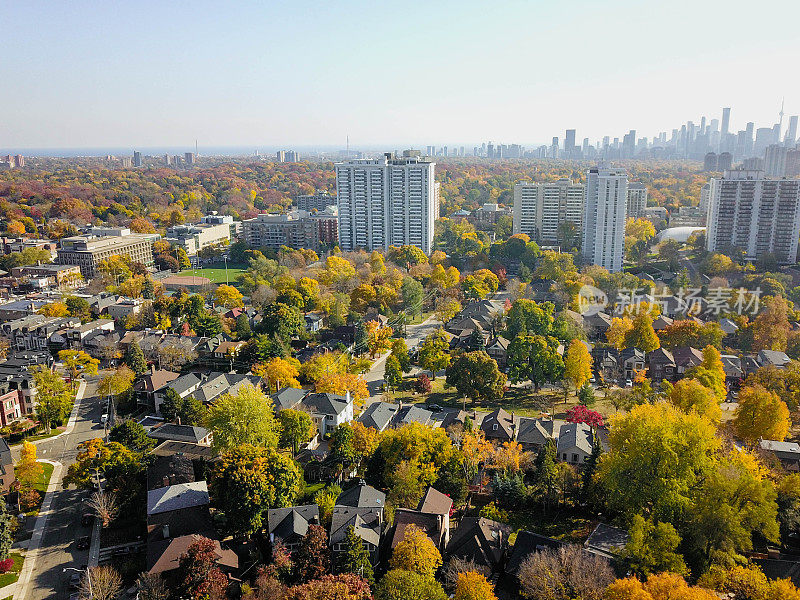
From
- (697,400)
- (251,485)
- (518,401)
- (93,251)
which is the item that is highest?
(93,251)

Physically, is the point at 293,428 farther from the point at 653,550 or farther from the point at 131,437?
the point at 653,550

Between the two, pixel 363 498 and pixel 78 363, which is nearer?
pixel 363 498

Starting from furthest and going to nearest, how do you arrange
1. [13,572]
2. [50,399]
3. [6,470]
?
[50,399] → [6,470] → [13,572]

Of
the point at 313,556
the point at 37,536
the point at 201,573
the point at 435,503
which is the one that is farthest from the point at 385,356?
the point at 201,573

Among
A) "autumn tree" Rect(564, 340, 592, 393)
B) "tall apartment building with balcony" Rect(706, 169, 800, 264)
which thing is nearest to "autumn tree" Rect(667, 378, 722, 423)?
"autumn tree" Rect(564, 340, 592, 393)

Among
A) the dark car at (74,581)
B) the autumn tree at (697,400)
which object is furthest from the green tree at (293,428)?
the autumn tree at (697,400)

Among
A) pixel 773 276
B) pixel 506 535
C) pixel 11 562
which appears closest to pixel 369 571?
pixel 506 535

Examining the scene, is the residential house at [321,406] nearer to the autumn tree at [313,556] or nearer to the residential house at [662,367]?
the autumn tree at [313,556]
